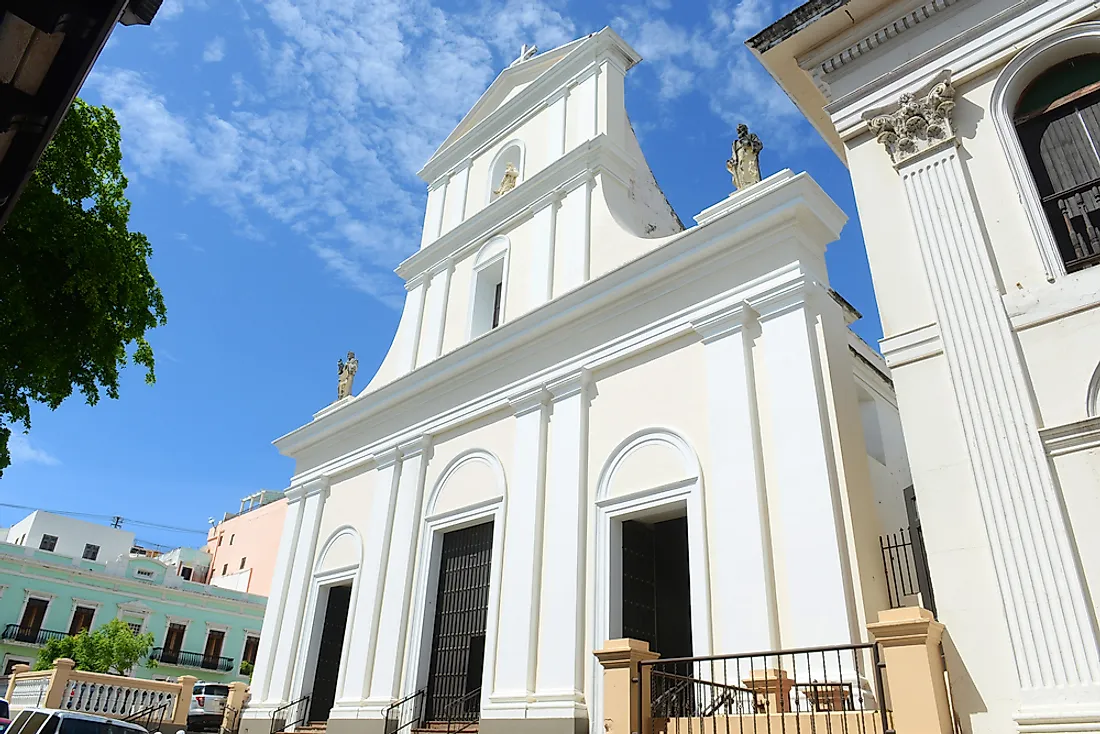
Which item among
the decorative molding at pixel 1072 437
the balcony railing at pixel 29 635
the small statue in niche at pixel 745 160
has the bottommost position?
the decorative molding at pixel 1072 437

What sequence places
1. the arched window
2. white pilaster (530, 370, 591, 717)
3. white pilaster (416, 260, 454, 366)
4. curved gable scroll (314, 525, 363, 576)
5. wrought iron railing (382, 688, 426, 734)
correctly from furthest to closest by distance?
white pilaster (416, 260, 454, 366) < curved gable scroll (314, 525, 363, 576) < wrought iron railing (382, 688, 426, 734) < white pilaster (530, 370, 591, 717) < the arched window

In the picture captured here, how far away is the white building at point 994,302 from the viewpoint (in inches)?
220

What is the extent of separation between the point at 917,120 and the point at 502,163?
10.9 meters

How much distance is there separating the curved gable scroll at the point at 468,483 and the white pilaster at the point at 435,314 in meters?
2.92

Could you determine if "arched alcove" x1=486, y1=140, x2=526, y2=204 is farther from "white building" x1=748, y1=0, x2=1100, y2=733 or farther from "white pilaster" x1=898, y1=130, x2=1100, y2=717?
"white pilaster" x1=898, y1=130, x2=1100, y2=717

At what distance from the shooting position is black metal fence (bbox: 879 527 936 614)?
8.16 metres

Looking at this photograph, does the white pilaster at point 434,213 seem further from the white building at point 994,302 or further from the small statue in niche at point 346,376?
the white building at point 994,302

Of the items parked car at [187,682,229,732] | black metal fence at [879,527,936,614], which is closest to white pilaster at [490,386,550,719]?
black metal fence at [879,527,936,614]

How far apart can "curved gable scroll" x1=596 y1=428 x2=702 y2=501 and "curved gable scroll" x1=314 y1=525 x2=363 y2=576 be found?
20.6 feet

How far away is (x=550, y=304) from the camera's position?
41.6 feet

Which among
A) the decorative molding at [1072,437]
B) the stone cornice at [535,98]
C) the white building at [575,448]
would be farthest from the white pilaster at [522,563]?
the stone cornice at [535,98]

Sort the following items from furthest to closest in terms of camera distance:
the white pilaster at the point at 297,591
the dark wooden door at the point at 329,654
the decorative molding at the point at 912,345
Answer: the white pilaster at the point at 297,591 → the dark wooden door at the point at 329,654 → the decorative molding at the point at 912,345

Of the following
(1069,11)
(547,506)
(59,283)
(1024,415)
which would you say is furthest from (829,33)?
(59,283)

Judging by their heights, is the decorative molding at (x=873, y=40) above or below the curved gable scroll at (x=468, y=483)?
above
